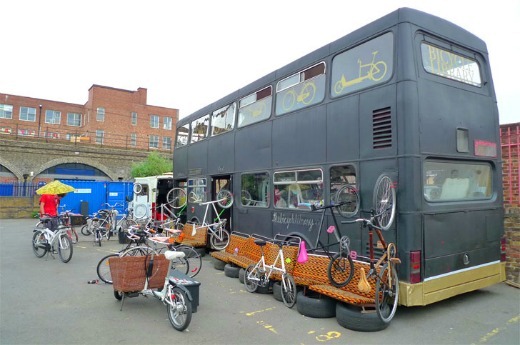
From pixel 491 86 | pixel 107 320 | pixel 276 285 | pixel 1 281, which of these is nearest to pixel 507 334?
pixel 276 285

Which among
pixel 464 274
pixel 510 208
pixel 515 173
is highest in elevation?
pixel 515 173

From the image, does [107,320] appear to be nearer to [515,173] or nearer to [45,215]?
[45,215]

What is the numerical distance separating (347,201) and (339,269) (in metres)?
1.09

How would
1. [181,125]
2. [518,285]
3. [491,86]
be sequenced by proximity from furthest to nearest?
[181,125]
[518,285]
[491,86]

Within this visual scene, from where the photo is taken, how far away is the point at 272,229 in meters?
7.70

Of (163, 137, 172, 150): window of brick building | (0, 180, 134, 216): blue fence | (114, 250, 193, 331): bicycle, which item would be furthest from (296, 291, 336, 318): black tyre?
(163, 137, 172, 150): window of brick building

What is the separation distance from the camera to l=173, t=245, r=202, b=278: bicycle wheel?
772 cm

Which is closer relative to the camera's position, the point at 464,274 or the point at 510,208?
the point at 464,274

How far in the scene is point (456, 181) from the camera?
5.63m

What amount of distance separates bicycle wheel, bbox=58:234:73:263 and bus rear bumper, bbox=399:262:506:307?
8.15m

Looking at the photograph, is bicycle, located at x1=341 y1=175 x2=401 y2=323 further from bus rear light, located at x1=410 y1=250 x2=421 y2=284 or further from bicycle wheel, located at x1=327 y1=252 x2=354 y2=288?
bicycle wheel, located at x1=327 y1=252 x2=354 y2=288

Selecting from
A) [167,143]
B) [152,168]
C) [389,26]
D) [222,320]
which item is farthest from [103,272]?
[167,143]

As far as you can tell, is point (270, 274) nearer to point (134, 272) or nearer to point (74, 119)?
point (134, 272)

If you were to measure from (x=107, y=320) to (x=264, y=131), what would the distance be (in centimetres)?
476
